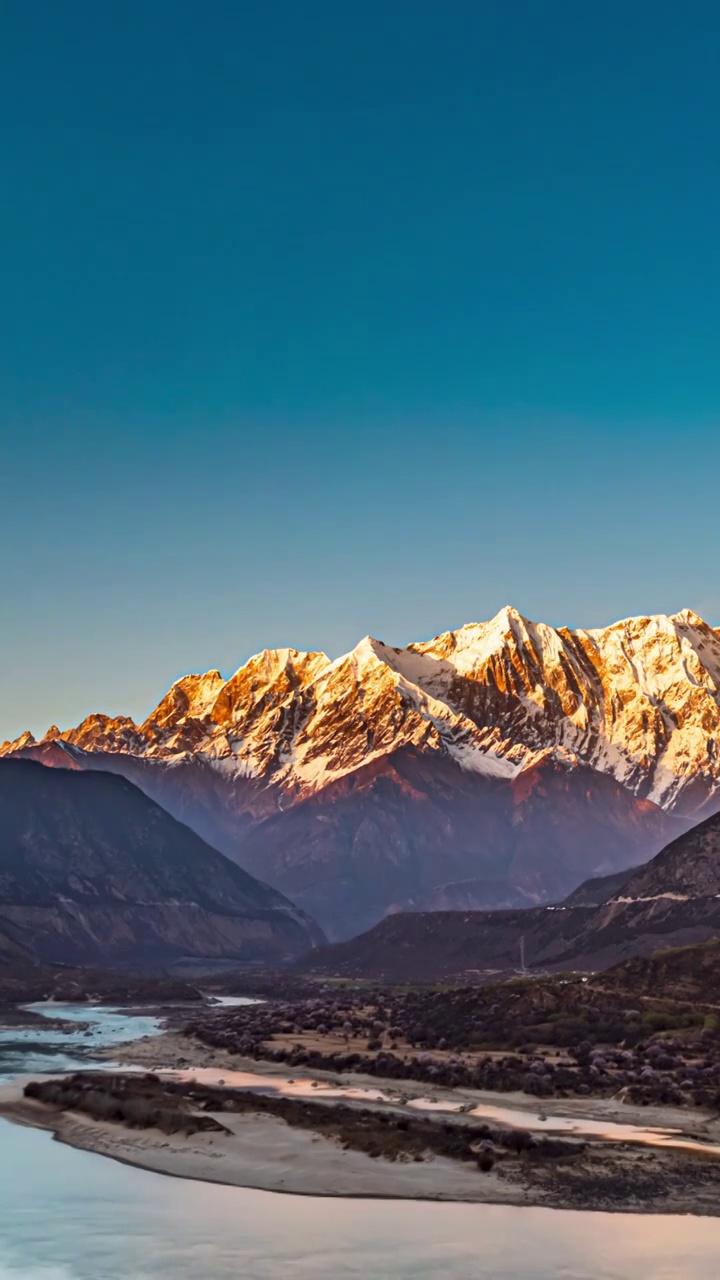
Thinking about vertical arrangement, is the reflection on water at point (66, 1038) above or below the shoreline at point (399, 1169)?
above

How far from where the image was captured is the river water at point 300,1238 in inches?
1307

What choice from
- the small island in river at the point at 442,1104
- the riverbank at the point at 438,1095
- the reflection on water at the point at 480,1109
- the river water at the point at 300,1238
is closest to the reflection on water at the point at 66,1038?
the small island in river at the point at 442,1104

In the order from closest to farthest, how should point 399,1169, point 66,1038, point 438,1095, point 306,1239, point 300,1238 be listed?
1. point 306,1239
2. point 300,1238
3. point 399,1169
4. point 438,1095
5. point 66,1038

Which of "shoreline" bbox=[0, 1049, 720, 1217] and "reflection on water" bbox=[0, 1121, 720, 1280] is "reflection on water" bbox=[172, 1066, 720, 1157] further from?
"reflection on water" bbox=[0, 1121, 720, 1280]

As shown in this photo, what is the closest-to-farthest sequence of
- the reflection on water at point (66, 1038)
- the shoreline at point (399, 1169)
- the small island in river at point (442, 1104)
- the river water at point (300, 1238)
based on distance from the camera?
the river water at point (300, 1238) < the shoreline at point (399, 1169) < the small island in river at point (442, 1104) < the reflection on water at point (66, 1038)

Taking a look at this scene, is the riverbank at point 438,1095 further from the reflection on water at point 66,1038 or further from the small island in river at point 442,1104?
the reflection on water at point 66,1038

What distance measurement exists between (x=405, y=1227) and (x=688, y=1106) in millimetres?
25455

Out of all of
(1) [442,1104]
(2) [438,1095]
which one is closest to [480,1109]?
(1) [442,1104]

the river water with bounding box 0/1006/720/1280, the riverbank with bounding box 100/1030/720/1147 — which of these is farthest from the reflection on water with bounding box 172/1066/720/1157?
the river water with bounding box 0/1006/720/1280

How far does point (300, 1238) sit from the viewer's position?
36750 mm

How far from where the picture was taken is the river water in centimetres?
3319

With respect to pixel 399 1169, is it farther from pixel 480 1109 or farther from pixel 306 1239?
pixel 480 1109

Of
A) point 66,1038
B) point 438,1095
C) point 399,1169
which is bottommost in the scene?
point 438,1095

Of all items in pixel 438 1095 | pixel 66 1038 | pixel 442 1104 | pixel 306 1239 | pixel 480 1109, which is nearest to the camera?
pixel 306 1239
